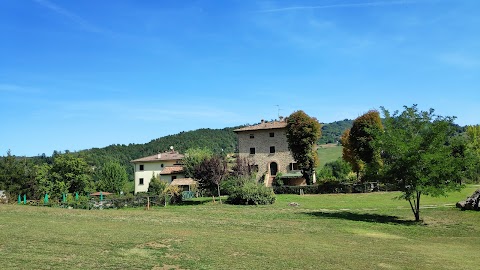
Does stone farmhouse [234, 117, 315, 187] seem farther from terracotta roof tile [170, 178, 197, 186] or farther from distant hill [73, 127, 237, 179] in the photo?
distant hill [73, 127, 237, 179]

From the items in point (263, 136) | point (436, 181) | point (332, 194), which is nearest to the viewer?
point (436, 181)

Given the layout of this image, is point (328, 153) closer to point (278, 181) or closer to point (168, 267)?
point (278, 181)

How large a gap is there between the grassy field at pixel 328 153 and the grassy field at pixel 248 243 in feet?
382

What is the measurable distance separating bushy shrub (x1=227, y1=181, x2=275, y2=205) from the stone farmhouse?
23558 millimetres

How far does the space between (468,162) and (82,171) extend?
6167cm

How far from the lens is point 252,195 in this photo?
135ft

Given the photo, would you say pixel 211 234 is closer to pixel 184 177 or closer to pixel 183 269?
pixel 183 269

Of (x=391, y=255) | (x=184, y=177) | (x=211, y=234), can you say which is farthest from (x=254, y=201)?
(x=184, y=177)

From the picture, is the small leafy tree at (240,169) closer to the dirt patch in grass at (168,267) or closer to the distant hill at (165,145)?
the dirt patch in grass at (168,267)

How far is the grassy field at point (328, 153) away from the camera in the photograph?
145363 millimetres

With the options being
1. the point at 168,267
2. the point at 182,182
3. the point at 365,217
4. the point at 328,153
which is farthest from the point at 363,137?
the point at 328,153

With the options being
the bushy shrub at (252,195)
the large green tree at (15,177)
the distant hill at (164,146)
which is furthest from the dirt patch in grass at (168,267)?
the distant hill at (164,146)

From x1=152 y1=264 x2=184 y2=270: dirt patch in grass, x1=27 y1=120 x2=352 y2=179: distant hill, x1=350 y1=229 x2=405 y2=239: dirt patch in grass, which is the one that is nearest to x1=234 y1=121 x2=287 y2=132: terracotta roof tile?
x1=350 y1=229 x2=405 y2=239: dirt patch in grass

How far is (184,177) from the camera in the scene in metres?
79.5
